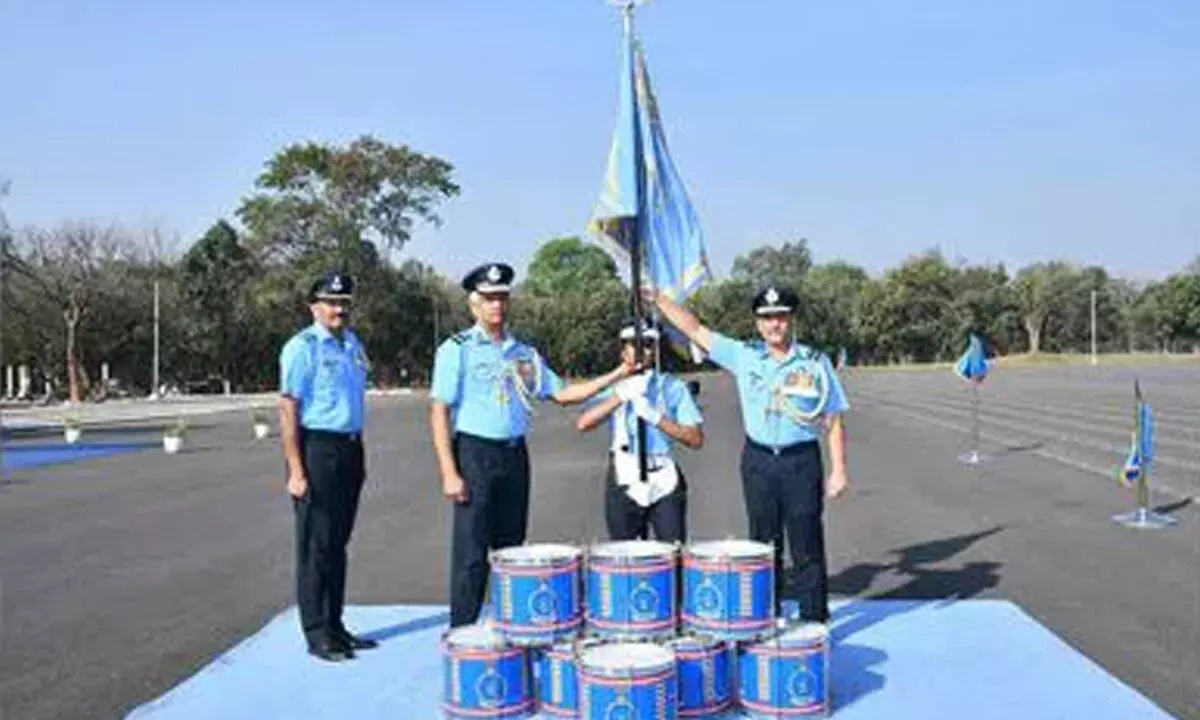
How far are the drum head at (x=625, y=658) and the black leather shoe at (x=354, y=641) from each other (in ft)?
6.34

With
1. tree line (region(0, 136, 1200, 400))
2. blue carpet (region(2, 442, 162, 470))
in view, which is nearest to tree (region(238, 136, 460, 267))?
tree line (region(0, 136, 1200, 400))

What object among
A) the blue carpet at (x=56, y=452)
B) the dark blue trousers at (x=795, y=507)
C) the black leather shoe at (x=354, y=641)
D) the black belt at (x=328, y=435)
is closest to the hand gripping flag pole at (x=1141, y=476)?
the dark blue trousers at (x=795, y=507)

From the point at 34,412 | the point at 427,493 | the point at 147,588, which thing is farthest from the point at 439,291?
the point at 147,588

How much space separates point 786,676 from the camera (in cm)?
527

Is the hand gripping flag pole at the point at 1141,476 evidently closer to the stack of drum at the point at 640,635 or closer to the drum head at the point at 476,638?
the stack of drum at the point at 640,635

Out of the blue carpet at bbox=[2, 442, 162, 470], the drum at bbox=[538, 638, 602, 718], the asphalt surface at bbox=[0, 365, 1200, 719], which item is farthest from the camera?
the blue carpet at bbox=[2, 442, 162, 470]

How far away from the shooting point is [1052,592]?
8.52m

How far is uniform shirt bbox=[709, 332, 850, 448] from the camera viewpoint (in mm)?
6293

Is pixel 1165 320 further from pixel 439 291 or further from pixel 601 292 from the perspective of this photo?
pixel 439 291

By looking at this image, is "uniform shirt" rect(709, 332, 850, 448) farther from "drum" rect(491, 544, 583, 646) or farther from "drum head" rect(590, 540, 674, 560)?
"drum" rect(491, 544, 583, 646)

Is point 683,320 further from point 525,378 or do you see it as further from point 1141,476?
point 1141,476

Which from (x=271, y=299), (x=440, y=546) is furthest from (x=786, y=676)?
(x=271, y=299)

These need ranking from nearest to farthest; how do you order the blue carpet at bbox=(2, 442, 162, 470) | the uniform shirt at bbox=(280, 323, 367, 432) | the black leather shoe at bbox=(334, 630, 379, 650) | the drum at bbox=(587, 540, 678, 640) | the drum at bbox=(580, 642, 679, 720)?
the drum at bbox=(580, 642, 679, 720), the drum at bbox=(587, 540, 678, 640), the uniform shirt at bbox=(280, 323, 367, 432), the black leather shoe at bbox=(334, 630, 379, 650), the blue carpet at bbox=(2, 442, 162, 470)

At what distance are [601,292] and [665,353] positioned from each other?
74.6m
